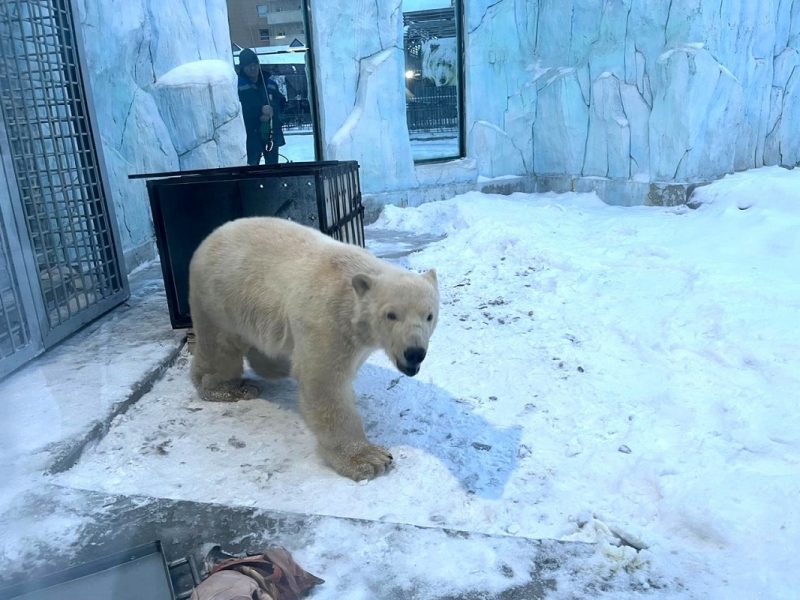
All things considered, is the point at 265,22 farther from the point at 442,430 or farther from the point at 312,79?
the point at 442,430

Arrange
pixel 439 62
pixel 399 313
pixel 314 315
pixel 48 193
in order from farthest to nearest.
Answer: pixel 439 62 → pixel 48 193 → pixel 314 315 → pixel 399 313

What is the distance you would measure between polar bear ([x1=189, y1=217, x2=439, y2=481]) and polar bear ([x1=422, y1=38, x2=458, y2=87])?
7.76m

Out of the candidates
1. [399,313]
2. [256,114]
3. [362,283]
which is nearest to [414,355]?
[399,313]

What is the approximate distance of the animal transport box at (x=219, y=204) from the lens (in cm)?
396

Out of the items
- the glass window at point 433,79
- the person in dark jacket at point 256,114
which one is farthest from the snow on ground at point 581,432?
the glass window at point 433,79

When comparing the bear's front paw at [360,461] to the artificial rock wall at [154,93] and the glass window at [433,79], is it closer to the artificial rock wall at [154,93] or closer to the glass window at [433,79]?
the artificial rock wall at [154,93]

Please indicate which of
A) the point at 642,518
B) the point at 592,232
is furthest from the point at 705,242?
the point at 642,518

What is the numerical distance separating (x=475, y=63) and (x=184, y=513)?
29.9 ft

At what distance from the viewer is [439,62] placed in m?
10.1

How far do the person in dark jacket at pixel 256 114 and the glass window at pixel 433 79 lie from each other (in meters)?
2.64

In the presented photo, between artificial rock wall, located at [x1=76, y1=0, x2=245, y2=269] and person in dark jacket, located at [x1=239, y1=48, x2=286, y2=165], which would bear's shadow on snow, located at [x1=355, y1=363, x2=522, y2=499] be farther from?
person in dark jacket, located at [x1=239, y1=48, x2=286, y2=165]

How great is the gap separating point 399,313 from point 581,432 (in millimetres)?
1154

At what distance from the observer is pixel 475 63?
977 cm

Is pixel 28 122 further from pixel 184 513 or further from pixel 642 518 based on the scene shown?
pixel 642 518
